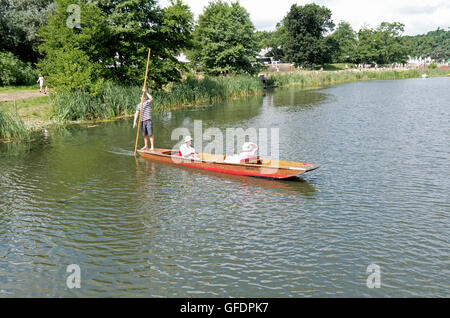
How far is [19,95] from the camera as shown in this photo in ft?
102

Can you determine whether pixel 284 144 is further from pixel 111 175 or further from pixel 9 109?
pixel 9 109

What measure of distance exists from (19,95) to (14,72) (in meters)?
7.47

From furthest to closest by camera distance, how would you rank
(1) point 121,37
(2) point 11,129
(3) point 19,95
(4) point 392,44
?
(4) point 392,44 < (1) point 121,37 < (3) point 19,95 < (2) point 11,129

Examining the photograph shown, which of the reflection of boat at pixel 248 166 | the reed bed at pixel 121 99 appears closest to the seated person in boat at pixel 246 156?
the reflection of boat at pixel 248 166

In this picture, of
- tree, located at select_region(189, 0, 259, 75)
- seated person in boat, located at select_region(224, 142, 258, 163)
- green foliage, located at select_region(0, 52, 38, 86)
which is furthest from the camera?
tree, located at select_region(189, 0, 259, 75)

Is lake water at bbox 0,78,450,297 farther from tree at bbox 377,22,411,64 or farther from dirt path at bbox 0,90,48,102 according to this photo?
tree at bbox 377,22,411,64

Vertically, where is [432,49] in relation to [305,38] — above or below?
above

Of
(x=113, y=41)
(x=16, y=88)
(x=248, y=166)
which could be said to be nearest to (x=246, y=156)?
(x=248, y=166)

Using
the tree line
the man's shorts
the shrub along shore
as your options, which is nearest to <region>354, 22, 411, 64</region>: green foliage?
the tree line

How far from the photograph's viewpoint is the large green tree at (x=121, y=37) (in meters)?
28.2

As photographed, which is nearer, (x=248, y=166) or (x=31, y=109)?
(x=248, y=166)

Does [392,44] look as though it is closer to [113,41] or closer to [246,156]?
[113,41]

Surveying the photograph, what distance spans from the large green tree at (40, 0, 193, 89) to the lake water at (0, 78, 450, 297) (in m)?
12.7

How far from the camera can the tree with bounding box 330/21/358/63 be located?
96812 mm
